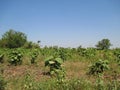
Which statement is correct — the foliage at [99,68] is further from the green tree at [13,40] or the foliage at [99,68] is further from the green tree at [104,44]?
the green tree at [104,44]

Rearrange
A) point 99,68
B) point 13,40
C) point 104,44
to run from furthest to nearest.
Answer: point 104,44
point 13,40
point 99,68

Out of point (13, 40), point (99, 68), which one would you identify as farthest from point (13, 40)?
point (99, 68)

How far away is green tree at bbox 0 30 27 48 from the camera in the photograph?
1650 inches

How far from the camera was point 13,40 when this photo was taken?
42094 mm

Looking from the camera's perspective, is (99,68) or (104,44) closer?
(99,68)

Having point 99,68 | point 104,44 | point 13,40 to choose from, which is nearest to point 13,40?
point 13,40

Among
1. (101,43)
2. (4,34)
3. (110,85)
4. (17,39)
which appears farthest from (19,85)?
(101,43)

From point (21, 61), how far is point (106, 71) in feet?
17.3

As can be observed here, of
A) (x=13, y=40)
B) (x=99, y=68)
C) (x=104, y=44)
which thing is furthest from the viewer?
(x=104, y=44)

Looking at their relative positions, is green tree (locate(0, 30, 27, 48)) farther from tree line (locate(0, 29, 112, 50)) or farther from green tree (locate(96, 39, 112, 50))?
green tree (locate(96, 39, 112, 50))

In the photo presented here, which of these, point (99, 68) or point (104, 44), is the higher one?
point (104, 44)

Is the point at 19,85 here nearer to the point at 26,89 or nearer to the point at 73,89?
the point at 26,89

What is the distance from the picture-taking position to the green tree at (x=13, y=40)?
41.9m

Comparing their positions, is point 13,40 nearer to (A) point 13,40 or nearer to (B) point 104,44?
(A) point 13,40
